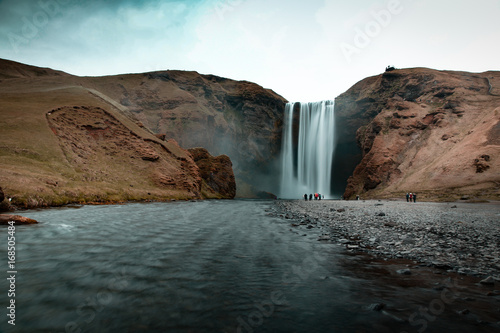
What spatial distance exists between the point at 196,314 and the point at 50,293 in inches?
126

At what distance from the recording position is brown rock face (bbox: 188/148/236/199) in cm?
8088

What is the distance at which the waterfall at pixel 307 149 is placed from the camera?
97375 millimetres

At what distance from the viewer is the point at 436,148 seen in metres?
57.8

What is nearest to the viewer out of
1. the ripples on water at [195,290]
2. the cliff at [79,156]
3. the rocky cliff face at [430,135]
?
the ripples on water at [195,290]

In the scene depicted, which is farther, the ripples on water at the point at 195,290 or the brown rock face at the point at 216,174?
the brown rock face at the point at 216,174

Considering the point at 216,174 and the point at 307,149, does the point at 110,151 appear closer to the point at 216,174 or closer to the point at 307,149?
the point at 216,174

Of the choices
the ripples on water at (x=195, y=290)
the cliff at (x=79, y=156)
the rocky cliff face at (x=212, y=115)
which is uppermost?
the rocky cliff face at (x=212, y=115)

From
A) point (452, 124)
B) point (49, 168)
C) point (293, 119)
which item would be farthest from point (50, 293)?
point (293, 119)

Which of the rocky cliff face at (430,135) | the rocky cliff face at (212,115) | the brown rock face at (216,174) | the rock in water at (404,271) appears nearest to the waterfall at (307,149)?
the rocky cliff face at (212,115)

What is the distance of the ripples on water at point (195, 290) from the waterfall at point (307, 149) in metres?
92.5

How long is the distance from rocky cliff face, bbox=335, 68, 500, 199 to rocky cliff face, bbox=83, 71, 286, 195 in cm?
4466

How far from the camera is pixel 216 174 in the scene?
8344 cm

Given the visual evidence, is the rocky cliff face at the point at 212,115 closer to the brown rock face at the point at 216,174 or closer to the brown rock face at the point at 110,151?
the brown rock face at the point at 216,174

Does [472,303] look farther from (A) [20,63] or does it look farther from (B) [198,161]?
(A) [20,63]
